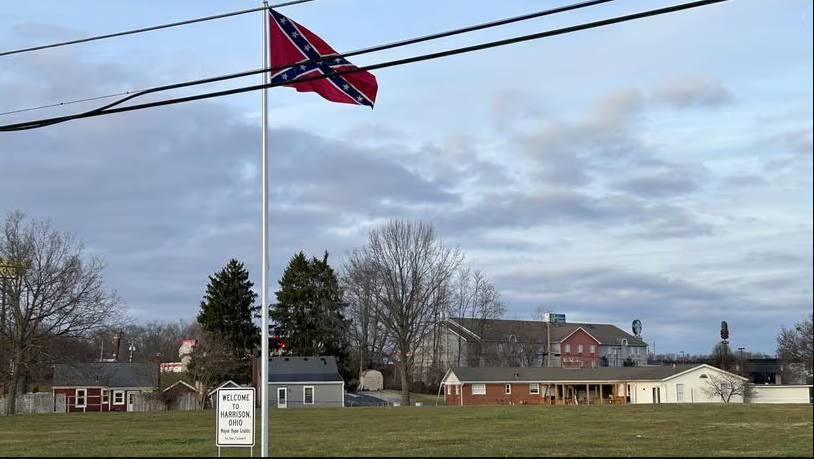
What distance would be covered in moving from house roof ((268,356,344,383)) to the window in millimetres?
17295

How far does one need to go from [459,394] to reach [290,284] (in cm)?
2424

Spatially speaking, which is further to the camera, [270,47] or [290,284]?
[290,284]

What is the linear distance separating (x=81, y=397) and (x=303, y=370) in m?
Answer: 20.6

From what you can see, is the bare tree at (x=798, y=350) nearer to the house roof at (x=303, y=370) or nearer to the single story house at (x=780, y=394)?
the single story house at (x=780, y=394)

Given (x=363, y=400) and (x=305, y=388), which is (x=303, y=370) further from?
(x=363, y=400)

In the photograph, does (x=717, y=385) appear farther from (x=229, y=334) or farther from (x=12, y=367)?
(x=12, y=367)

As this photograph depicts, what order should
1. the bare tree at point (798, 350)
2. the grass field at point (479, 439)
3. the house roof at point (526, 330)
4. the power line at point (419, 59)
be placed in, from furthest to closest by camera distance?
the house roof at point (526, 330) → the bare tree at point (798, 350) → the grass field at point (479, 439) → the power line at point (419, 59)

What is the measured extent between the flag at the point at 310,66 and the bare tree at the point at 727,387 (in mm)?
66037

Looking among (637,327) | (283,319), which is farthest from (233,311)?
(637,327)

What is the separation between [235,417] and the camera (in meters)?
16.1

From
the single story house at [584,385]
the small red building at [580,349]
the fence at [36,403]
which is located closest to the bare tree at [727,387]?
the single story house at [584,385]

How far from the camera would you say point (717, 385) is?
75562 millimetres

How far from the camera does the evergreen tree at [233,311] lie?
84.9 meters

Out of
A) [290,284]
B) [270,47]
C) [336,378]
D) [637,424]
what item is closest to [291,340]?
[290,284]
